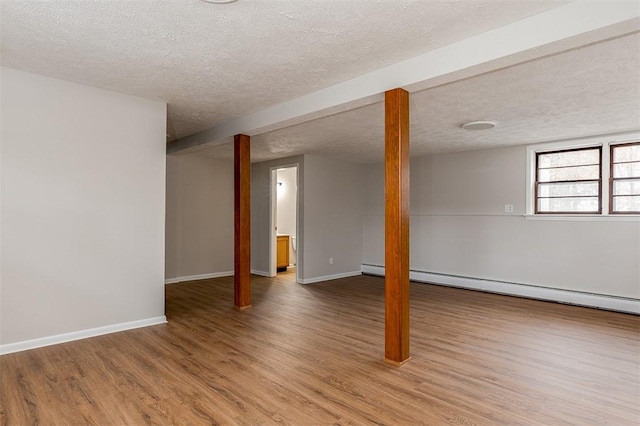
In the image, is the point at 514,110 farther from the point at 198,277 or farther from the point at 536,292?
the point at 198,277

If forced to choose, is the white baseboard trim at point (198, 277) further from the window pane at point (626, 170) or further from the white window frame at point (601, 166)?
the window pane at point (626, 170)

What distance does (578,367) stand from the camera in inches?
119

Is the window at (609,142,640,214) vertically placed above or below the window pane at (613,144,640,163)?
below

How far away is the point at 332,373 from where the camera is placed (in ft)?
9.48

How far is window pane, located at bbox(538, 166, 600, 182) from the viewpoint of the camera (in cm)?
537

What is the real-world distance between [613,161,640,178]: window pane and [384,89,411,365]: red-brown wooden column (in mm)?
3944

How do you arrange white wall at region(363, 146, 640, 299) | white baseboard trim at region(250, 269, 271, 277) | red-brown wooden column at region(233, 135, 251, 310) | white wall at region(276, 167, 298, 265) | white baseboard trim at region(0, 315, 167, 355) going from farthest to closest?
white wall at region(276, 167, 298, 265) → white baseboard trim at region(250, 269, 271, 277) → white wall at region(363, 146, 640, 299) → red-brown wooden column at region(233, 135, 251, 310) → white baseboard trim at region(0, 315, 167, 355)

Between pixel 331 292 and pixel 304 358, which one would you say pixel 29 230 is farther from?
pixel 331 292

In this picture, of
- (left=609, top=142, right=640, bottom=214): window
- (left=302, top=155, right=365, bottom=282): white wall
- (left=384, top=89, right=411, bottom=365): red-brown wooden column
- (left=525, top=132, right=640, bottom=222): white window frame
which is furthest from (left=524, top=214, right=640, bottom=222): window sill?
(left=384, top=89, right=411, bottom=365): red-brown wooden column

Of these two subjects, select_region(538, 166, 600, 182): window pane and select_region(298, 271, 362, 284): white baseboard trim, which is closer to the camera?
select_region(538, 166, 600, 182): window pane

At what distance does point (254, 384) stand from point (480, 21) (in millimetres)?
2929

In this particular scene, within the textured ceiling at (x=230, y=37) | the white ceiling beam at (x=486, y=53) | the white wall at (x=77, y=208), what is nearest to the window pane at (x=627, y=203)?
the white ceiling beam at (x=486, y=53)

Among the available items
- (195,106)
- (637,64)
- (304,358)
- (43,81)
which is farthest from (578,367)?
(43,81)

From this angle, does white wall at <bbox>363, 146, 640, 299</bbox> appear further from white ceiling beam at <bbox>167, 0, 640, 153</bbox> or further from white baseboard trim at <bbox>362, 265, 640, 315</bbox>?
white ceiling beam at <bbox>167, 0, 640, 153</bbox>
